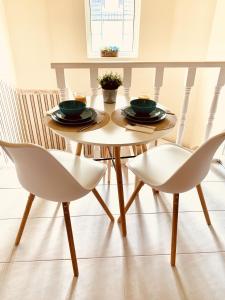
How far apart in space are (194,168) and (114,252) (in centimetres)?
68

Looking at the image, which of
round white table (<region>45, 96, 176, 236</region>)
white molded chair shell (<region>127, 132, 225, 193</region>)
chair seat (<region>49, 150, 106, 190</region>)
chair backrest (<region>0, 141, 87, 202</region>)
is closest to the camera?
chair backrest (<region>0, 141, 87, 202</region>)

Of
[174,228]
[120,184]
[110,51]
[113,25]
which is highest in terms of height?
[113,25]

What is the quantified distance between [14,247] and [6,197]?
0.46 meters

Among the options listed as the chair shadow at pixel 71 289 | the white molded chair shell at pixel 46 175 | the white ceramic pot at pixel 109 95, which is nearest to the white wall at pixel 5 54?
the white ceramic pot at pixel 109 95

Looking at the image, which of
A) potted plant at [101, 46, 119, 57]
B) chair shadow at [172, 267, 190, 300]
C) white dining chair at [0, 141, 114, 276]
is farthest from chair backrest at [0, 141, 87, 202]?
potted plant at [101, 46, 119, 57]

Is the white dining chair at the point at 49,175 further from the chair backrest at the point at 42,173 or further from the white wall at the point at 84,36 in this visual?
the white wall at the point at 84,36

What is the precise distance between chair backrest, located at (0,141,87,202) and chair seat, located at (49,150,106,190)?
11 centimetres

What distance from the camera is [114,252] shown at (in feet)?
4.02

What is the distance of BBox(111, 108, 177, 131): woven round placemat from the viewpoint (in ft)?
3.71

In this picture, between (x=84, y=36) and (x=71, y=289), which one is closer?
(x=71, y=289)

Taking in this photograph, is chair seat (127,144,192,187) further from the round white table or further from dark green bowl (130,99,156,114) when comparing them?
dark green bowl (130,99,156,114)

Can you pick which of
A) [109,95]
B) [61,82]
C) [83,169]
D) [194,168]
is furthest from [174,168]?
[61,82]

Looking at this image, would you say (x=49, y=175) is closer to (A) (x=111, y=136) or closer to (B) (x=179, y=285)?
(A) (x=111, y=136)

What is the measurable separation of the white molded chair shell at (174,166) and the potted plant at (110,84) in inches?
17.7
